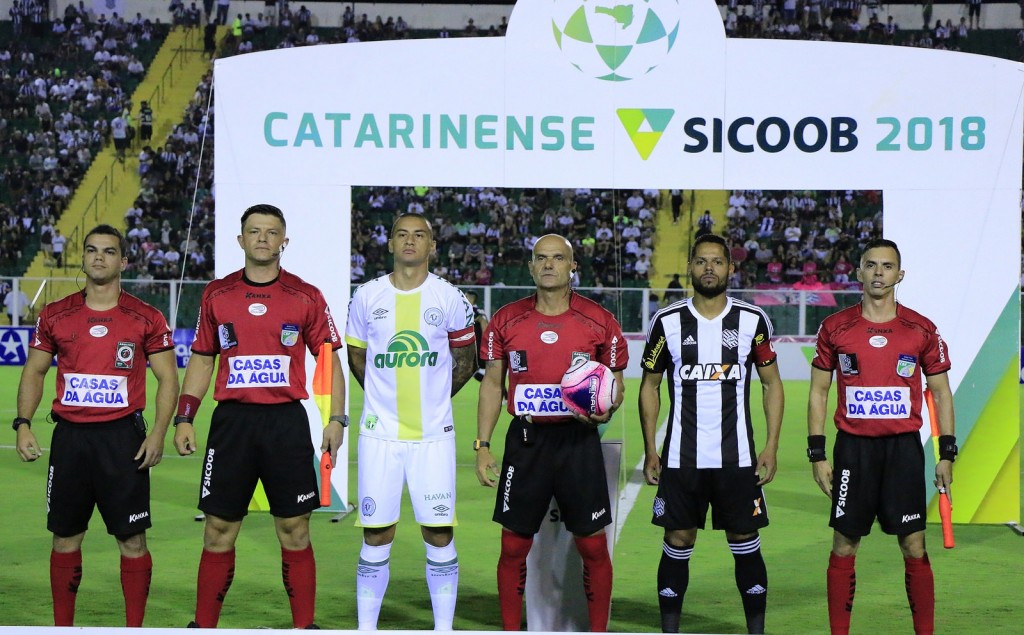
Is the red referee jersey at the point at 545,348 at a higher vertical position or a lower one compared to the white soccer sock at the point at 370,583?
higher

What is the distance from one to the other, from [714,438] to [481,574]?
8.19 feet

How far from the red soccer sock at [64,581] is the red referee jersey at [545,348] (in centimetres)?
220

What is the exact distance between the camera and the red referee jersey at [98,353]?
620 centimetres

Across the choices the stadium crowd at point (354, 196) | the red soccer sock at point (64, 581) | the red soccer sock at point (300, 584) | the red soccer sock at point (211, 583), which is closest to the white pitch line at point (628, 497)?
the red soccer sock at point (300, 584)

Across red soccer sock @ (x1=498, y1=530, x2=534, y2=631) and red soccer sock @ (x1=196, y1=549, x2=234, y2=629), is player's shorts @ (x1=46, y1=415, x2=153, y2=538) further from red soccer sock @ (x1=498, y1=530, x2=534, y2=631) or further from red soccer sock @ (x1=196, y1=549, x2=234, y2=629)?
red soccer sock @ (x1=498, y1=530, x2=534, y2=631)

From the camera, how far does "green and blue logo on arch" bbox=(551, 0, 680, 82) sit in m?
9.48

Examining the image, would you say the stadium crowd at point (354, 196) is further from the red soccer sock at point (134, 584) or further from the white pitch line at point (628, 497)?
the red soccer sock at point (134, 584)

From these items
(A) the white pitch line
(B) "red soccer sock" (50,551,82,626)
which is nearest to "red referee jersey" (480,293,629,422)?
(B) "red soccer sock" (50,551,82,626)

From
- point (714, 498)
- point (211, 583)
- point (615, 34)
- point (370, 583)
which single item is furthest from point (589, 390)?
point (615, 34)

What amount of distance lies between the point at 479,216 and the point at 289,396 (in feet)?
80.7

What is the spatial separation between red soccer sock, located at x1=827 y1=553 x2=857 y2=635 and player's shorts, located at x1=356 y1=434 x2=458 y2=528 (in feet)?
6.07

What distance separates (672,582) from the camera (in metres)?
6.46

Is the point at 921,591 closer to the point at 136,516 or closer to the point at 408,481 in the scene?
the point at 408,481

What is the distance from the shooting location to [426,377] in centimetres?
648
